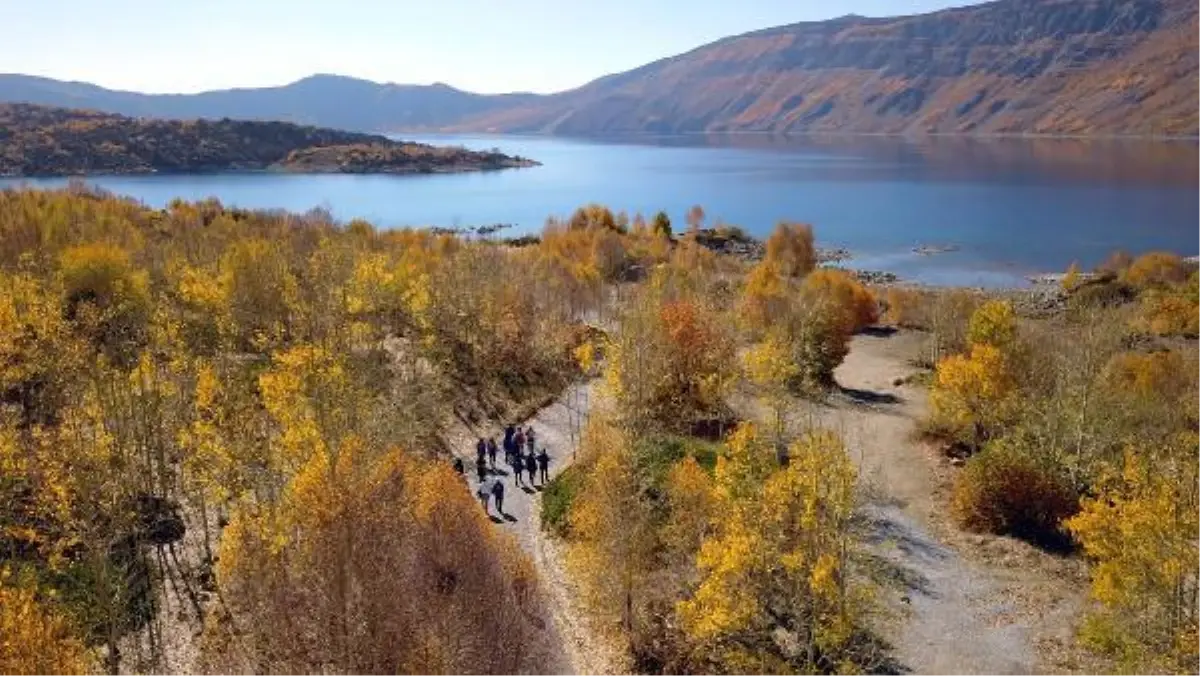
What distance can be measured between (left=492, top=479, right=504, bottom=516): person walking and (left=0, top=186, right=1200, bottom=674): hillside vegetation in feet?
6.55

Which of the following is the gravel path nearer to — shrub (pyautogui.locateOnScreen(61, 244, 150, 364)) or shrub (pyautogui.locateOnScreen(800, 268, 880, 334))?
shrub (pyautogui.locateOnScreen(800, 268, 880, 334))

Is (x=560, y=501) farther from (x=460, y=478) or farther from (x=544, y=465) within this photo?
(x=460, y=478)

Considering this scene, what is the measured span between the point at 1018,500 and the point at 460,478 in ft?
64.8

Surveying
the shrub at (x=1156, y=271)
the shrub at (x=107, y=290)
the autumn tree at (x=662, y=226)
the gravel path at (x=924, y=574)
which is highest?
the shrub at (x=107, y=290)

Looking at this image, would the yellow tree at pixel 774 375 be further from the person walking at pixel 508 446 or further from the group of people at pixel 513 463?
the person walking at pixel 508 446

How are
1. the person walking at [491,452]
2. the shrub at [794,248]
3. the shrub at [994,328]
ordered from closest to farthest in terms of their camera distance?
1. the person walking at [491,452]
2. the shrub at [994,328]
3. the shrub at [794,248]

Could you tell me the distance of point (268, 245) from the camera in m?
54.1

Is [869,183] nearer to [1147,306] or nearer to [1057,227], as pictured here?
[1057,227]

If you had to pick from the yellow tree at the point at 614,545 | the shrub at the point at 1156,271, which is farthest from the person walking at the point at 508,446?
the shrub at the point at 1156,271

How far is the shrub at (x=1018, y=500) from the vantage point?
3194 centimetres

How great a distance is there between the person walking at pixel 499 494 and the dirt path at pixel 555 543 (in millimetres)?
191

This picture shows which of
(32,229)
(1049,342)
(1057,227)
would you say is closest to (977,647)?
(1049,342)

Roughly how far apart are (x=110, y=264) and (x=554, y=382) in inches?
950

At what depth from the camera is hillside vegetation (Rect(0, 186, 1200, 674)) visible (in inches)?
747
